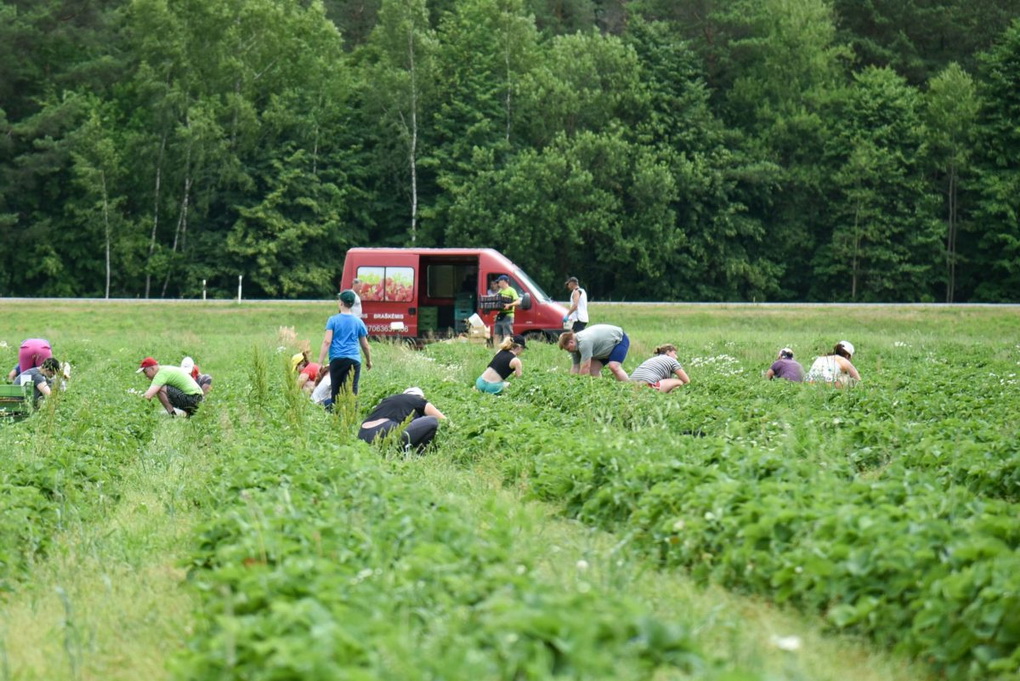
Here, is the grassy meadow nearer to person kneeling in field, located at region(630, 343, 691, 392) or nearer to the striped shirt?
person kneeling in field, located at region(630, 343, 691, 392)

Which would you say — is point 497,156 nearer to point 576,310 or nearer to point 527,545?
point 576,310

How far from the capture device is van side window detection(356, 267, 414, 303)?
31.3m

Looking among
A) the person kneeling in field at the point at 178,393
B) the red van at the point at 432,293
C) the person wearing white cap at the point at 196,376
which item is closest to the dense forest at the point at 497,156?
the red van at the point at 432,293

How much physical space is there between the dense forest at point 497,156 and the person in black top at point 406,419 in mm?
36974

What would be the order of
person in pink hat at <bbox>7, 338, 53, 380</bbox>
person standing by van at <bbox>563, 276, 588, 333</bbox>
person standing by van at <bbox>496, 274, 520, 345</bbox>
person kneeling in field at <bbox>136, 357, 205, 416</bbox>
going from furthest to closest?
person standing by van at <bbox>496, 274, 520, 345</bbox>
person standing by van at <bbox>563, 276, 588, 333</bbox>
person in pink hat at <bbox>7, 338, 53, 380</bbox>
person kneeling in field at <bbox>136, 357, 205, 416</bbox>

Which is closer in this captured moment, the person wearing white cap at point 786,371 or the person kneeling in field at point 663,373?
the person kneeling in field at point 663,373

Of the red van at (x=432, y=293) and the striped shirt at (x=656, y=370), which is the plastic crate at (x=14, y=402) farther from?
the red van at (x=432, y=293)

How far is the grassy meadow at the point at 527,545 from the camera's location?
4945 mm

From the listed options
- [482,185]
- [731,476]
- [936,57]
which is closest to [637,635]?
[731,476]

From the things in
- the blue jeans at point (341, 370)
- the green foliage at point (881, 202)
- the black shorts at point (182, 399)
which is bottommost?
the black shorts at point (182, 399)

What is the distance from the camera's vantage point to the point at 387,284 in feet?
103

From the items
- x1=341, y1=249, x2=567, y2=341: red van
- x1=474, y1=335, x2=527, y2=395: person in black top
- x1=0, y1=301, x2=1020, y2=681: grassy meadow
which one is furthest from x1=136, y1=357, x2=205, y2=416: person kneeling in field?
x1=341, y1=249, x2=567, y2=341: red van

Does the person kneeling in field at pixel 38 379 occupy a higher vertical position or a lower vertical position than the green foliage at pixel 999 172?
lower

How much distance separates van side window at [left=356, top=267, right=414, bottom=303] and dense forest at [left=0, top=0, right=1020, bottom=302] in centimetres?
1885
